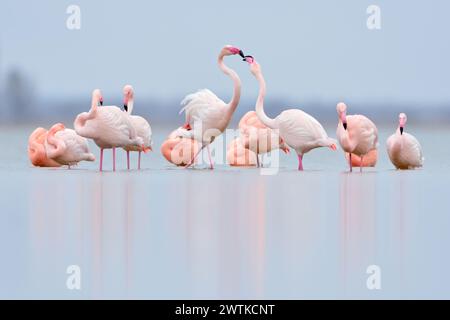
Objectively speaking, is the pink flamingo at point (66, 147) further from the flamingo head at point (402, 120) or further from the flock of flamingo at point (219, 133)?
the flamingo head at point (402, 120)

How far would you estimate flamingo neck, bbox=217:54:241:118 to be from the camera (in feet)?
44.4

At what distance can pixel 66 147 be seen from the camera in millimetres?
13523

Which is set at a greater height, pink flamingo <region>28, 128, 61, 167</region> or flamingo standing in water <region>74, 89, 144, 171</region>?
flamingo standing in water <region>74, 89, 144, 171</region>

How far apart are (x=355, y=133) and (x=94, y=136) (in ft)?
10.4

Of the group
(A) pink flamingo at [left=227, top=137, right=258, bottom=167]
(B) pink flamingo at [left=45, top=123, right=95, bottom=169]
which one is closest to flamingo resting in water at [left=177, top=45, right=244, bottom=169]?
(A) pink flamingo at [left=227, top=137, right=258, bottom=167]

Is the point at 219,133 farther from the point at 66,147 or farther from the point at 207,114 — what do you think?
the point at 66,147

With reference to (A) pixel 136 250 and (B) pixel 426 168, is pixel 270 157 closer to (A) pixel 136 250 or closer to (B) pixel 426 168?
(B) pixel 426 168

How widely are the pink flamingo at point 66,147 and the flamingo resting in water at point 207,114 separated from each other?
1267mm

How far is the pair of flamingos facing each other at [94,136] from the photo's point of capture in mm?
13141

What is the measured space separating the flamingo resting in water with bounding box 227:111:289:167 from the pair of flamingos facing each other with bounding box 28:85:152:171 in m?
1.19

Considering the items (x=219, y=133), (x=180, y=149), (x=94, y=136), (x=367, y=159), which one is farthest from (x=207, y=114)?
(x=367, y=159)

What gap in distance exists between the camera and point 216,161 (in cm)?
1490

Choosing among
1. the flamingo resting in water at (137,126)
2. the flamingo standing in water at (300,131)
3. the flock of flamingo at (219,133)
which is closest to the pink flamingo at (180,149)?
the flock of flamingo at (219,133)

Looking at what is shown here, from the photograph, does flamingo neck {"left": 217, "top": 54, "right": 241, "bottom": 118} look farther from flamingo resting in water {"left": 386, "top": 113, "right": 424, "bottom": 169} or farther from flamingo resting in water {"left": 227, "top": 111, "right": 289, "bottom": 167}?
flamingo resting in water {"left": 386, "top": 113, "right": 424, "bottom": 169}
